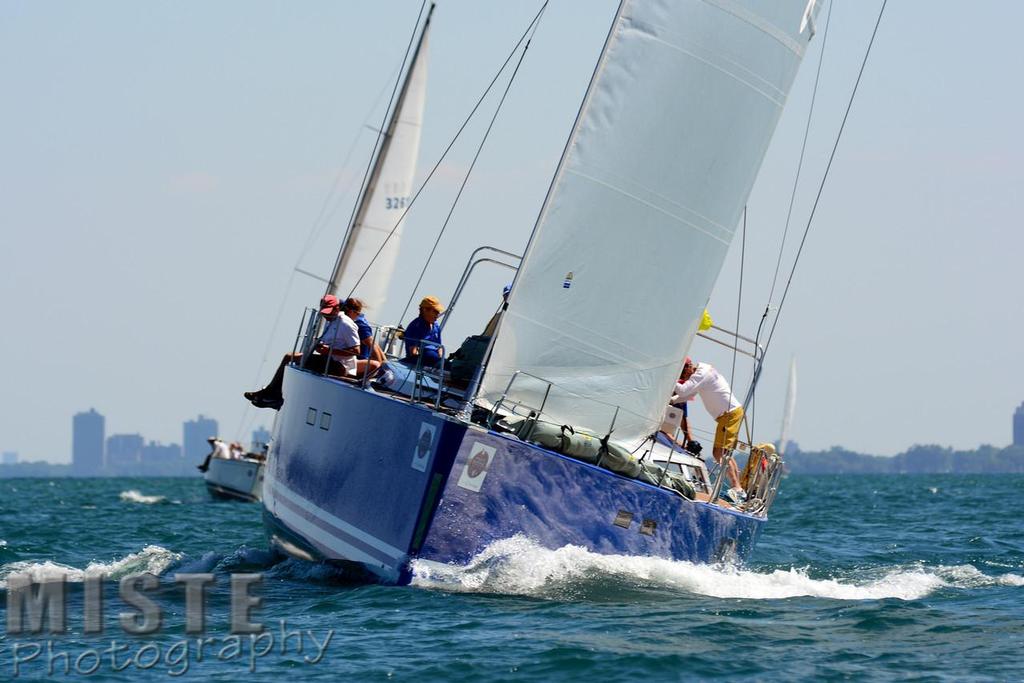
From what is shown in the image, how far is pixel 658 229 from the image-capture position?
11320mm

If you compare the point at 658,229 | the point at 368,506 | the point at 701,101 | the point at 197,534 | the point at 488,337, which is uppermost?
the point at 701,101

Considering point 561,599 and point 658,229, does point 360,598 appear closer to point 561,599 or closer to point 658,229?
point 561,599

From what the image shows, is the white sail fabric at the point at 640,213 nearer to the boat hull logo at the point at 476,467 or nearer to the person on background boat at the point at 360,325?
the boat hull logo at the point at 476,467

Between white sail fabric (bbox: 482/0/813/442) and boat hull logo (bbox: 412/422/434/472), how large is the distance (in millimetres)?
658

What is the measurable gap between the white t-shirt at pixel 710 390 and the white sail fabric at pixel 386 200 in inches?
590

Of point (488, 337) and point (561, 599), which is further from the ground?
point (488, 337)

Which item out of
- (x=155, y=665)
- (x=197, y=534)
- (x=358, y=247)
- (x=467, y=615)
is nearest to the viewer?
(x=155, y=665)

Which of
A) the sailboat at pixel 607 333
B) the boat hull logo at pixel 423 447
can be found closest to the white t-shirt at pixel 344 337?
the sailboat at pixel 607 333

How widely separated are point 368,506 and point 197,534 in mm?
9360

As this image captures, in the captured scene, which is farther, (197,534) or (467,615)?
(197,534)

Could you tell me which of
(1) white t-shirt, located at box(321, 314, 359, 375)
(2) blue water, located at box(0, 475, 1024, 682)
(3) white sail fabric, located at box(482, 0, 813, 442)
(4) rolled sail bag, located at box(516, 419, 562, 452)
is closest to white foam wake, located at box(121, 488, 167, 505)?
(2) blue water, located at box(0, 475, 1024, 682)

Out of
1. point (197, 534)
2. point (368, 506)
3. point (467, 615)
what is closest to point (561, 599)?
point (467, 615)

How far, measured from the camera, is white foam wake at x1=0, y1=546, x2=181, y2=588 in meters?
12.8

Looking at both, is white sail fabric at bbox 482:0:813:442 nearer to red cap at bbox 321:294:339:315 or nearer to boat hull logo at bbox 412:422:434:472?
boat hull logo at bbox 412:422:434:472
